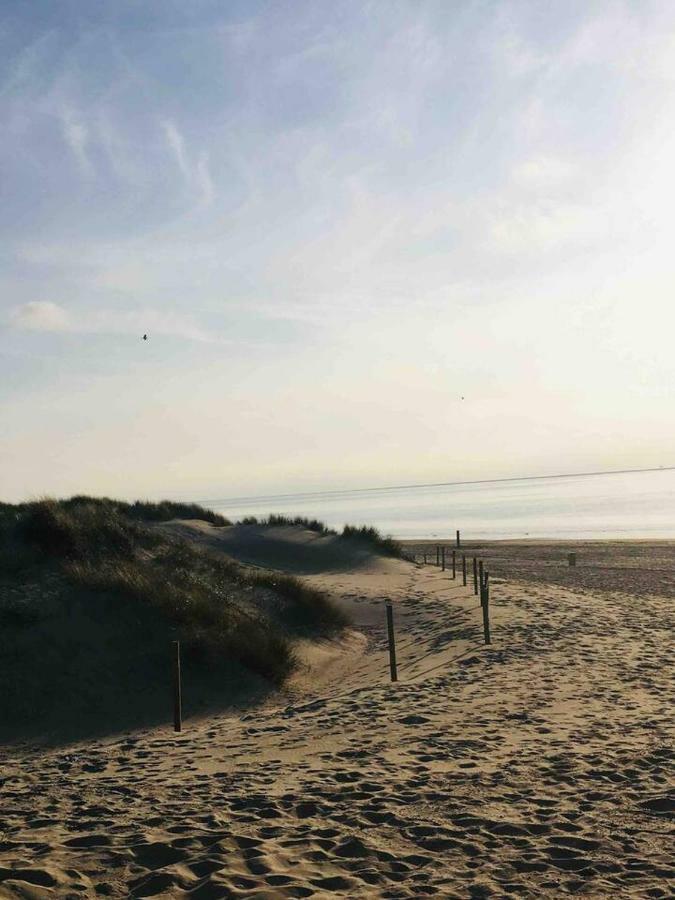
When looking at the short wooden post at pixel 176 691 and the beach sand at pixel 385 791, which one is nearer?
the beach sand at pixel 385 791

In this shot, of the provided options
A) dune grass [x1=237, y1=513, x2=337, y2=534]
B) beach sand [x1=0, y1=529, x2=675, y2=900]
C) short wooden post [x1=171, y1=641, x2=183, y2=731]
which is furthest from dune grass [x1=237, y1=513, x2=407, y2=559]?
short wooden post [x1=171, y1=641, x2=183, y2=731]

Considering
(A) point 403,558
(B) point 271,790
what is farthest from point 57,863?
(A) point 403,558

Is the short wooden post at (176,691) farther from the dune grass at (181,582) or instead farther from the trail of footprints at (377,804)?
the dune grass at (181,582)

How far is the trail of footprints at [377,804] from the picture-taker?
6156mm

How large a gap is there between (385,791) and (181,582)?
9994 mm

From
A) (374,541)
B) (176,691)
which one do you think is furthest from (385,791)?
(374,541)

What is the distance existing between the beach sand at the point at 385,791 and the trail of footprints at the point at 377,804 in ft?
0.08

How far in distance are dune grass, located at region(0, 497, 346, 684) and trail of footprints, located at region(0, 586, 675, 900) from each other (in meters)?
2.62

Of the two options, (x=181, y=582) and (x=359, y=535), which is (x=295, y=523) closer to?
(x=359, y=535)

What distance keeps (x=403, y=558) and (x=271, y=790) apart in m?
28.0

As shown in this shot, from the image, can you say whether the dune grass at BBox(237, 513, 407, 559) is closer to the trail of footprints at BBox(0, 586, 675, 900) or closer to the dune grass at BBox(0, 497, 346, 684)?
the dune grass at BBox(0, 497, 346, 684)

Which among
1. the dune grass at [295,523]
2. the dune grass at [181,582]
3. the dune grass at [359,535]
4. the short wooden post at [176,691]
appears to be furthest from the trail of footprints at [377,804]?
the dune grass at [295,523]

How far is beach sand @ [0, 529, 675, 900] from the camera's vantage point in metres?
6.20

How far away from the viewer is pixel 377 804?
7891mm
